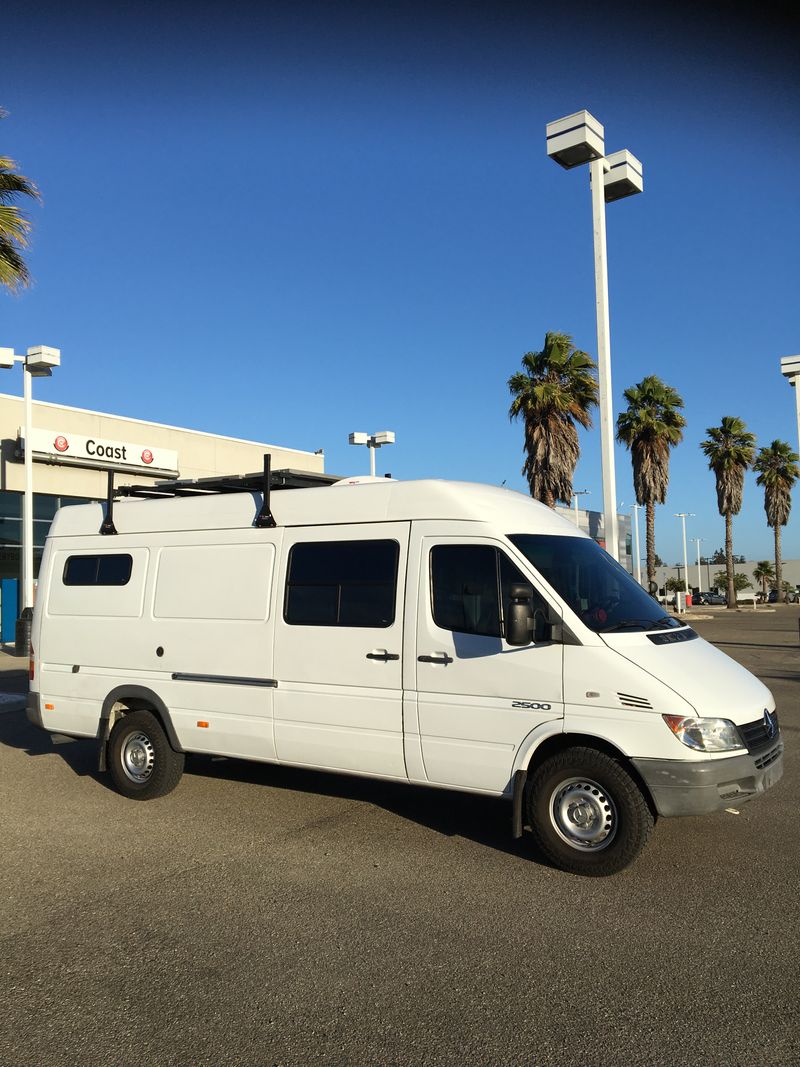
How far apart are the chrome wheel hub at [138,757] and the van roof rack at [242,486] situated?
1.88 m

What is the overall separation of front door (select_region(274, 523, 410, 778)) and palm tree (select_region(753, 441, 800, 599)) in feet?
207

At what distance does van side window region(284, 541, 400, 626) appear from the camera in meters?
6.18

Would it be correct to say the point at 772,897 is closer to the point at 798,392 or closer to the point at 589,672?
the point at 589,672

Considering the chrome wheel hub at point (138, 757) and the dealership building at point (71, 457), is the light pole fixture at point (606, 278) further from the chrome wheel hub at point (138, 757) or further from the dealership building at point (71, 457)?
the dealership building at point (71, 457)

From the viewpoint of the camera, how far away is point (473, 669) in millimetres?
5703

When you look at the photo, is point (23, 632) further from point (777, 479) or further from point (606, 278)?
point (777, 479)

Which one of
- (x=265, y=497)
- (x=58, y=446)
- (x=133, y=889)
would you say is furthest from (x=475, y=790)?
(x=58, y=446)

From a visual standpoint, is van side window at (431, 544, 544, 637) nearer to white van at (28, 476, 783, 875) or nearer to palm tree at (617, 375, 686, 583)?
white van at (28, 476, 783, 875)

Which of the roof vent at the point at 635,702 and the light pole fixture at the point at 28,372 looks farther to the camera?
the light pole fixture at the point at 28,372

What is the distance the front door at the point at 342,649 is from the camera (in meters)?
6.06

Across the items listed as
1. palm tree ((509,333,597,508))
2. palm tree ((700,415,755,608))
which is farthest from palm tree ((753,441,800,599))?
palm tree ((509,333,597,508))

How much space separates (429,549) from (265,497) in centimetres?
158

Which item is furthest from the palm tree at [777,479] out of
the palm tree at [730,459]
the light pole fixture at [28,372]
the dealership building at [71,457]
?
the light pole fixture at [28,372]

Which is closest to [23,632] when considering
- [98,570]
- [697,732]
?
[98,570]
